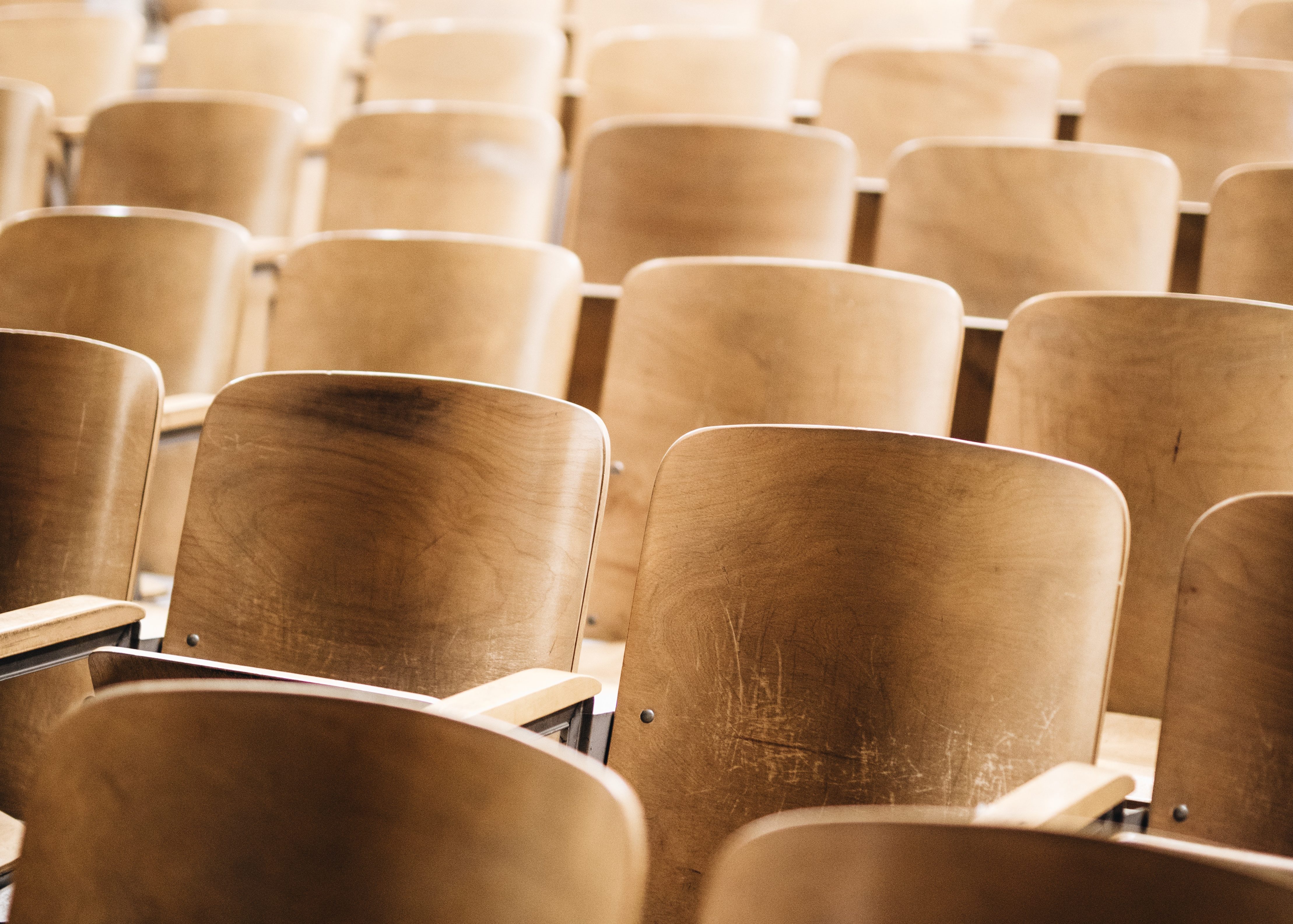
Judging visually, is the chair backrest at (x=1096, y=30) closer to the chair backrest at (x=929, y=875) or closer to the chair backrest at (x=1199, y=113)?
the chair backrest at (x=1199, y=113)

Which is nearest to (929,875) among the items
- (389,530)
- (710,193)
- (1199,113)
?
(389,530)

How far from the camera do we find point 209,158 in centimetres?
75

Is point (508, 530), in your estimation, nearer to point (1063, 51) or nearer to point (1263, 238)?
point (1263, 238)

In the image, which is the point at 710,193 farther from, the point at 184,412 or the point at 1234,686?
the point at 1234,686

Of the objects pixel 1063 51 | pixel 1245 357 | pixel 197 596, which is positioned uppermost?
pixel 1063 51

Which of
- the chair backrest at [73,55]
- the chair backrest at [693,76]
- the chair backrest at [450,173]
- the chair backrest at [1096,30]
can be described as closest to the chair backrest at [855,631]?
the chair backrest at [450,173]

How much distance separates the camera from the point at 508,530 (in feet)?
1.27

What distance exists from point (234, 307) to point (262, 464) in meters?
0.21

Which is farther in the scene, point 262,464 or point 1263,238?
point 1263,238

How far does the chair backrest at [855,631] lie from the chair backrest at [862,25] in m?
0.67

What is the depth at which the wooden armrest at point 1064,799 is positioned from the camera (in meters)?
0.25

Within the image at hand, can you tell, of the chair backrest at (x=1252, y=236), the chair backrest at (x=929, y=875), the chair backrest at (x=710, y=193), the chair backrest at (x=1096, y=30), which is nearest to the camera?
the chair backrest at (x=929, y=875)

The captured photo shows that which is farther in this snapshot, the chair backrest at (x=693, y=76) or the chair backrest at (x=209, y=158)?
the chair backrest at (x=693, y=76)

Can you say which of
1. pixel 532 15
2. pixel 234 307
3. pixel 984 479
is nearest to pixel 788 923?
pixel 984 479
